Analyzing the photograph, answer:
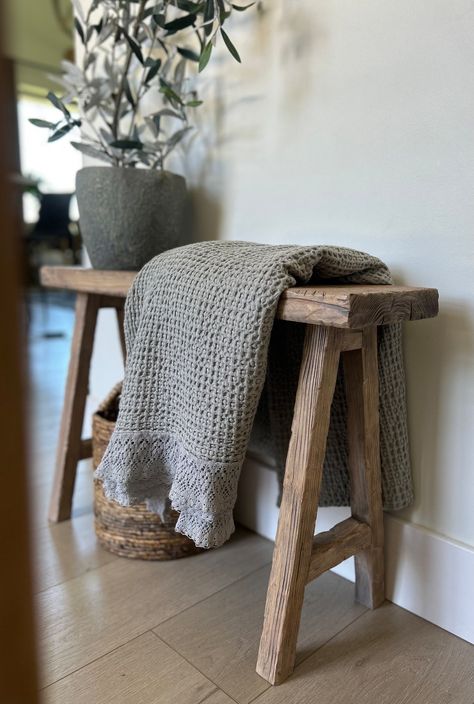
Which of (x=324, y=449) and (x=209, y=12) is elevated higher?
(x=209, y=12)

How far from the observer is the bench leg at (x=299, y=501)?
0.59m

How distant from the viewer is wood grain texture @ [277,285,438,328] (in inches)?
20.4

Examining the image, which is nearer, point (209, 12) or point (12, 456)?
point (12, 456)

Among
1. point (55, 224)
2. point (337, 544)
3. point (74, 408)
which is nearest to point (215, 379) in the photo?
point (337, 544)

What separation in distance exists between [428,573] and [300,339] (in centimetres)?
39

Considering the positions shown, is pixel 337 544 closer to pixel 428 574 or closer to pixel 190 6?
pixel 428 574

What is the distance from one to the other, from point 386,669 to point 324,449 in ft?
1.00

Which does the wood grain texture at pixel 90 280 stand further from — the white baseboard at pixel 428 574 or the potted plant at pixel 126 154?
the white baseboard at pixel 428 574

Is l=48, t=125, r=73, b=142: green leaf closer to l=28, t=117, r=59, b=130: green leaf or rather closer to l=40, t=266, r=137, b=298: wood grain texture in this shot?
l=28, t=117, r=59, b=130: green leaf

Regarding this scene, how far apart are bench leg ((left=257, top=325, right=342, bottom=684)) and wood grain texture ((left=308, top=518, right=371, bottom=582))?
0.02m

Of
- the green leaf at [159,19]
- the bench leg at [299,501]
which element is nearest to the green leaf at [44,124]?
the green leaf at [159,19]

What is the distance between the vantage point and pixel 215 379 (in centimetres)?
60

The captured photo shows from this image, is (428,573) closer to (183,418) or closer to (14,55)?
(183,418)

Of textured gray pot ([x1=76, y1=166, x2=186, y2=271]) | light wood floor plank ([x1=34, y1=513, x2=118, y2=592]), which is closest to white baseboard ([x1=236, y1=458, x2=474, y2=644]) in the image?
light wood floor plank ([x1=34, y1=513, x2=118, y2=592])
